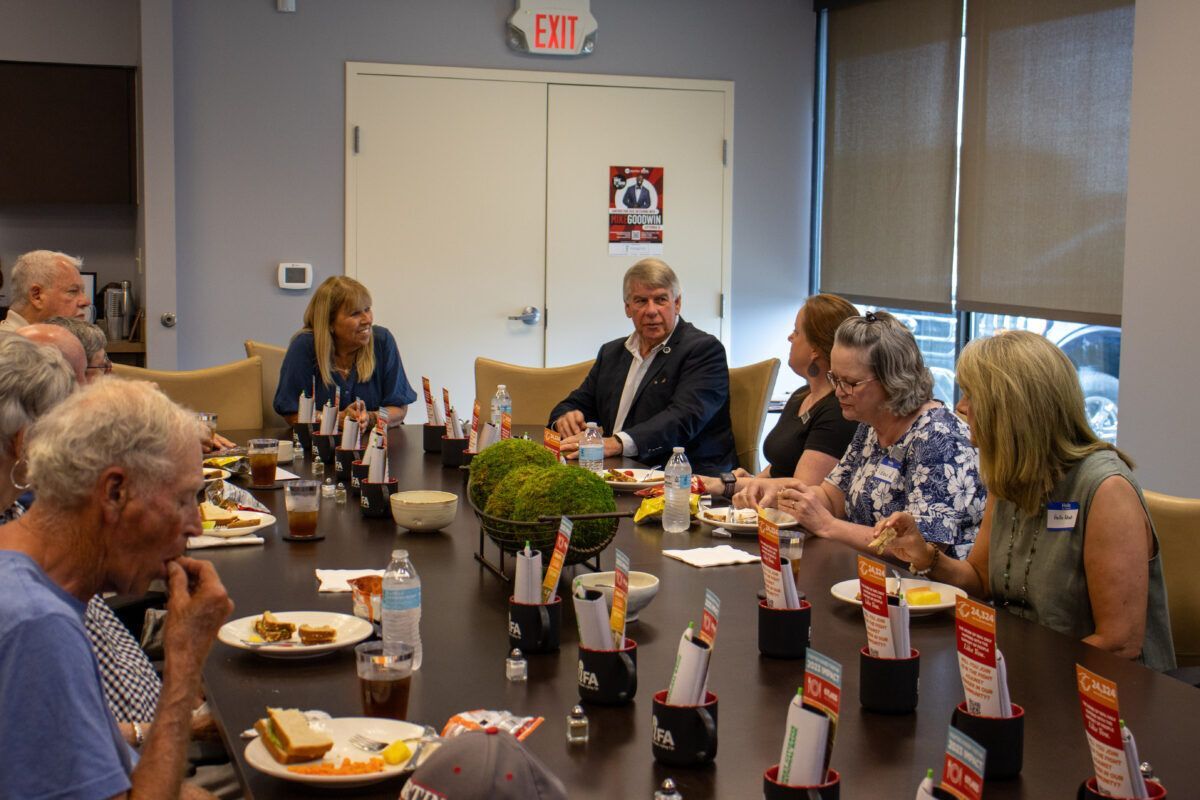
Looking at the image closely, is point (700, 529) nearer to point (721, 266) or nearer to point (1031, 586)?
point (1031, 586)

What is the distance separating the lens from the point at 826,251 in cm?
724

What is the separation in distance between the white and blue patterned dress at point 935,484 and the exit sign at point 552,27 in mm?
4099

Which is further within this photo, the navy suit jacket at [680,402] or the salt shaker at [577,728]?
the navy suit jacket at [680,402]

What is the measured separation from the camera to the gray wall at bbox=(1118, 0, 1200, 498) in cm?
439

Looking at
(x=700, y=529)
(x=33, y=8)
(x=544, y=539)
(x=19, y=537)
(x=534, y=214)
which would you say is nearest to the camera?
(x=19, y=537)

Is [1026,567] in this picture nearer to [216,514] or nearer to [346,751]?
[346,751]

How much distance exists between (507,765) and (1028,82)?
508 centimetres

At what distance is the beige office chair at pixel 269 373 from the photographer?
17.7ft

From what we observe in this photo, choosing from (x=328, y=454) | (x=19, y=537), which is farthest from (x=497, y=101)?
(x=19, y=537)

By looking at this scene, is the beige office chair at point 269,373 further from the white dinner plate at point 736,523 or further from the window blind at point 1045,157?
the window blind at point 1045,157

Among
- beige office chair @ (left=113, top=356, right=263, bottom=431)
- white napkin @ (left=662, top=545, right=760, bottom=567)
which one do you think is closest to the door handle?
beige office chair @ (left=113, top=356, right=263, bottom=431)

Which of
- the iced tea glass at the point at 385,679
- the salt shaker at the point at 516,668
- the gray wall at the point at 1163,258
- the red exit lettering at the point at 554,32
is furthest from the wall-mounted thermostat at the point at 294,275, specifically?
the iced tea glass at the point at 385,679

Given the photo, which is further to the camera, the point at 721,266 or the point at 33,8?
the point at 721,266

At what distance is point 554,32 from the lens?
265 inches
